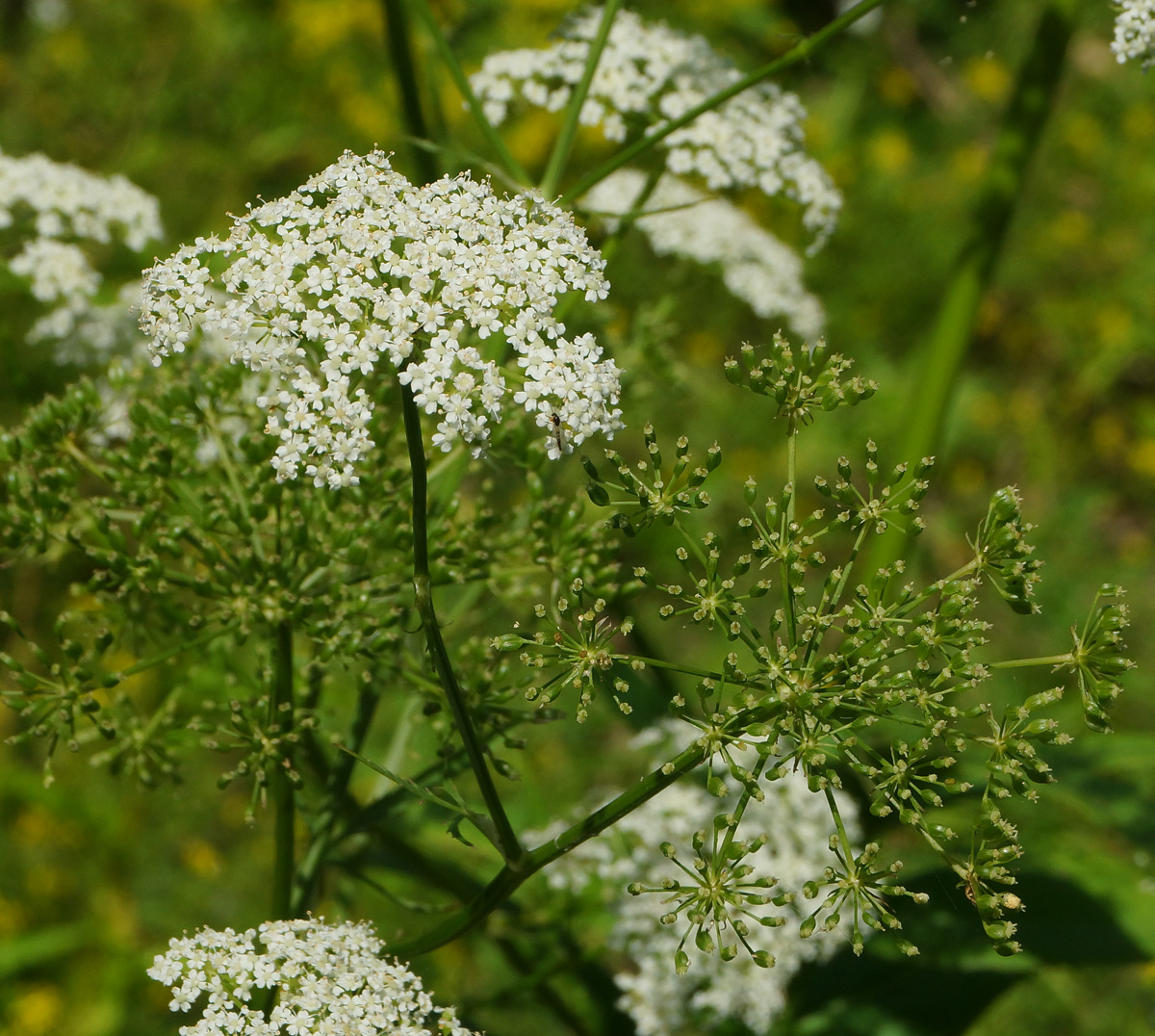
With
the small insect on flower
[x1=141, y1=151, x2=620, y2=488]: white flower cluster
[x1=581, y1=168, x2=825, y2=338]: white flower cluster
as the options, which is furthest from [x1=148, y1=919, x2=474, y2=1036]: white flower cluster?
[x1=581, y1=168, x2=825, y2=338]: white flower cluster

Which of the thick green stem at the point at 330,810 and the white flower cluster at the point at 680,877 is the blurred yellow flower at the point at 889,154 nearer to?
the white flower cluster at the point at 680,877

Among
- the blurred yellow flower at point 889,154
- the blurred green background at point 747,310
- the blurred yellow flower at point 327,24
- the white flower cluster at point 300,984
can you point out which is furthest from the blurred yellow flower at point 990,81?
the white flower cluster at point 300,984

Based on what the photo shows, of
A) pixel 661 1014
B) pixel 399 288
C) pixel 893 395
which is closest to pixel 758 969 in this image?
pixel 661 1014

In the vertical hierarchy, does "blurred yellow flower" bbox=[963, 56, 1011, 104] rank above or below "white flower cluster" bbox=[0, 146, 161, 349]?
above

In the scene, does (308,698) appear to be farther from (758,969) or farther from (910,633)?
(758,969)

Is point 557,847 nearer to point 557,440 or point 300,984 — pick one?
point 300,984

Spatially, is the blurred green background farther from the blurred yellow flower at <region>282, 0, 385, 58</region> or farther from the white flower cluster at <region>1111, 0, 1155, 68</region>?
the white flower cluster at <region>1111, 0, 1155, 68</region>
